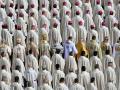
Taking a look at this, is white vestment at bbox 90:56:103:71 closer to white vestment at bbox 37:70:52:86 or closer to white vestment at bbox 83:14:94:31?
white vestment at bbox 37:70:52:86

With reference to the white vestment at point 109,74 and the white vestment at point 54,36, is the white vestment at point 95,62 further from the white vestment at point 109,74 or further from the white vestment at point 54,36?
the white vestment at point 54,36

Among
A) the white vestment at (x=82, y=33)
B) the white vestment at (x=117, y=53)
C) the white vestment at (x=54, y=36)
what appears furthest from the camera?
the white vestment at (x=82, y=33)

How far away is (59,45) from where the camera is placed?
115 ft

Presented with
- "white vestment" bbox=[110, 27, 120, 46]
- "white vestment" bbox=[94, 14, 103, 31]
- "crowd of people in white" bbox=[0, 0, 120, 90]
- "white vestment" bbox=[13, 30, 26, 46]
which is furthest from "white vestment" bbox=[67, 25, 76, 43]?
"white vestment" bbox=[13, 30, 26, 46]

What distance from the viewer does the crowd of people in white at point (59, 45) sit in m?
32.9

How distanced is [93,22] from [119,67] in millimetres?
3497

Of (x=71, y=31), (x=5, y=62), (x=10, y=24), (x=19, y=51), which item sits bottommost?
(x=5, y=62)

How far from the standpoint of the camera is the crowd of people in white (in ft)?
108

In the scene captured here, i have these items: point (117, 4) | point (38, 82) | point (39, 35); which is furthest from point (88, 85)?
point (117, 4)

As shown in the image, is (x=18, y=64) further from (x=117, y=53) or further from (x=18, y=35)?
(x=117, y=53)

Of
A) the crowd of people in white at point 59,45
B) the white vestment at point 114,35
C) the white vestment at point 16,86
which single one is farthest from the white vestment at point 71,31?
the white vestment at point 16,86

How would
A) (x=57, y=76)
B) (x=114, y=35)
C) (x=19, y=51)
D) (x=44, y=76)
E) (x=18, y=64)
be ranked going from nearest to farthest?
(x=44, y=76) → (x=57, y=76) → (x=18, y=64) → (x=19, y=51) → (x=114, y=35)

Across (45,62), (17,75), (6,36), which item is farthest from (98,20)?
(17,75)

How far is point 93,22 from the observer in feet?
121
